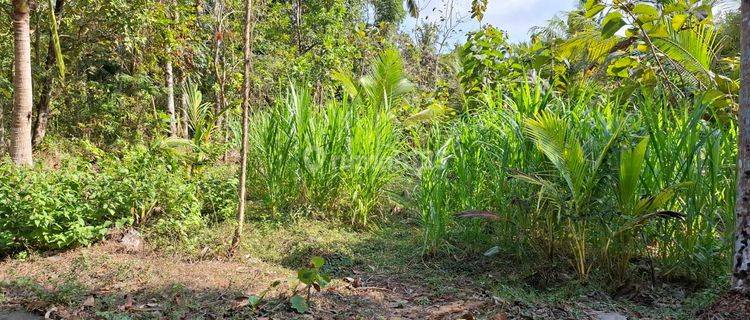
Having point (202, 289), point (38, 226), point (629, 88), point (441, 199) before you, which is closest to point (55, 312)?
point (202, 289)

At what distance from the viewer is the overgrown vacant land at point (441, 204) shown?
300cm

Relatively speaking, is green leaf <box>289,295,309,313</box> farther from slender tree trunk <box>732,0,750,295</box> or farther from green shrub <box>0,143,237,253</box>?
slender tree trunk <box>732,0,750,295</box>

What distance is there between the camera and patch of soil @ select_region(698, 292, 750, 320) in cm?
264

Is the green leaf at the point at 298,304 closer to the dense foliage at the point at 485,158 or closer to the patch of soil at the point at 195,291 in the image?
the patch of soil at the point at 195,291

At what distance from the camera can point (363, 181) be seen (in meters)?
5.05

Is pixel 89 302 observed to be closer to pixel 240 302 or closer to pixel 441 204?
pixel 240 302

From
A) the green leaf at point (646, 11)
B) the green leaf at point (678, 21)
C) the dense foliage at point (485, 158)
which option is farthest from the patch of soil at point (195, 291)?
the green leaf at point (678, 21)

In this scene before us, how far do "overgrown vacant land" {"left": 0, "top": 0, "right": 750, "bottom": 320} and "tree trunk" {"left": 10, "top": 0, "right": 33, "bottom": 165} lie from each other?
2 centimetres

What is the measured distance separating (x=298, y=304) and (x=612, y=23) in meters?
3.36

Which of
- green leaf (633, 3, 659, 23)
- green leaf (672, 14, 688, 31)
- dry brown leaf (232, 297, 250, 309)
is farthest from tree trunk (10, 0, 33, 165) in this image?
green leaf (672, 14, 688, 31)

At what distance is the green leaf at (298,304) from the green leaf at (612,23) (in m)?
3.30

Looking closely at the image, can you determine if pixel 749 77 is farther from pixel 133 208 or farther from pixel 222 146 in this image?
pixel 222 146

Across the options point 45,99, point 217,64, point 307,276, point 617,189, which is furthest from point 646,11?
point 45,99

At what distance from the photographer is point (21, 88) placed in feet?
15.4
